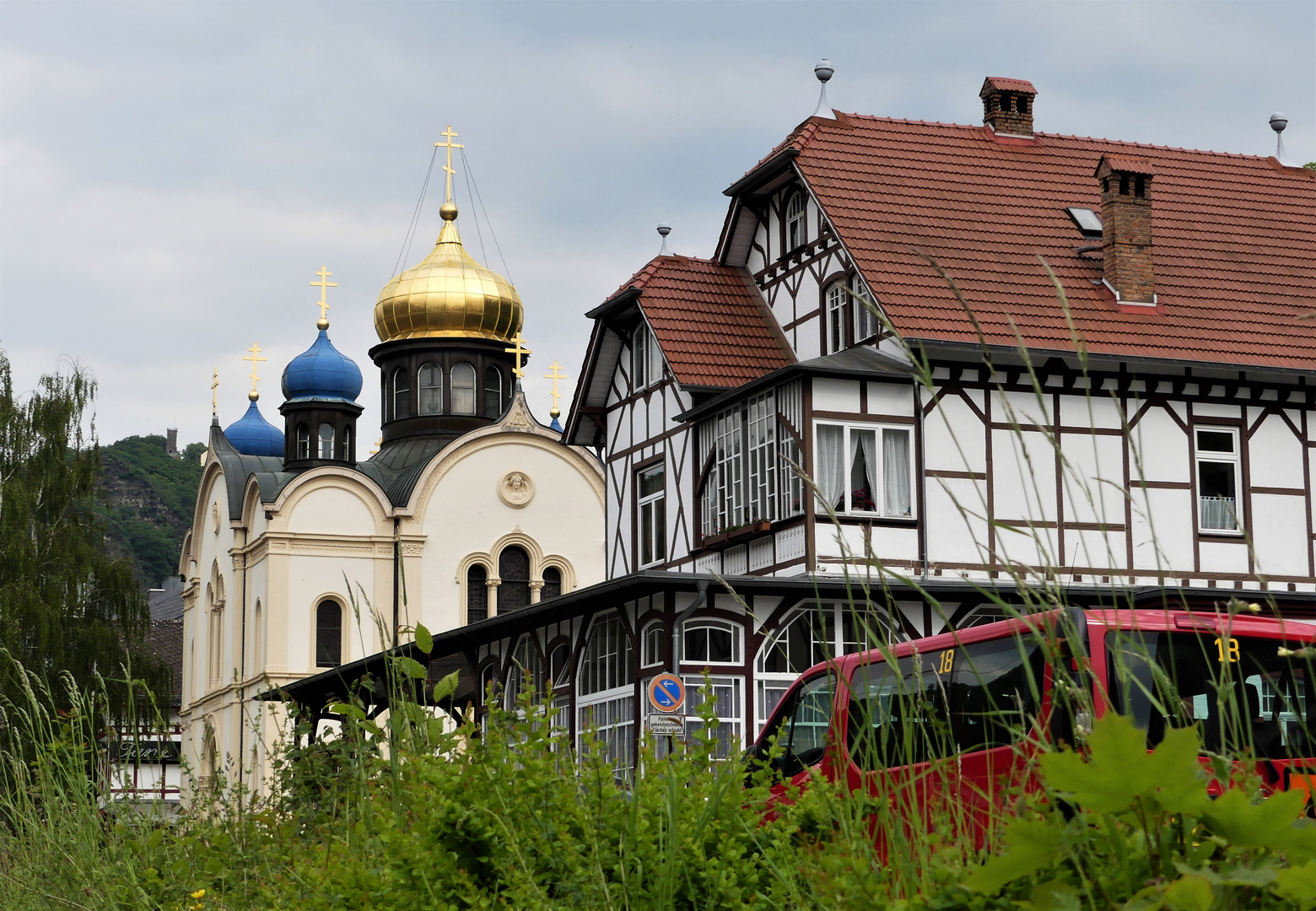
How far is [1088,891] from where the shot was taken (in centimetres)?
223

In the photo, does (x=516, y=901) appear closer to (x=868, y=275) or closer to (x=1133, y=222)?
(x=868, y=275)

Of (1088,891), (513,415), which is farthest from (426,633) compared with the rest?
(513,415)

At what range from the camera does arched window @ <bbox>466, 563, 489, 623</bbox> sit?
1769 inches

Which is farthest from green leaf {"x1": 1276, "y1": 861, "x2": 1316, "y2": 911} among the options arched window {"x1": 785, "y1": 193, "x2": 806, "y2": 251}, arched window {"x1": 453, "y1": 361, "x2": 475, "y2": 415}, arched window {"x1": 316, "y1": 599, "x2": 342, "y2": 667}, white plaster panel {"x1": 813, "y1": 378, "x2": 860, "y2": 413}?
arched window {"x1": 453, "y1": 361, "x2": 475, "y2": 415}

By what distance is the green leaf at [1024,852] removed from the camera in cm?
228

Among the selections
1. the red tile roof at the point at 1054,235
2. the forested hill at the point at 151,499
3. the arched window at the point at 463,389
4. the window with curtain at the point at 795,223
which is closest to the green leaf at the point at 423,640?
the red tile roof at the point at 1054,235

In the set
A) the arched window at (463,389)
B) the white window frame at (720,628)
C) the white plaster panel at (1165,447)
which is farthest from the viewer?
the arched window at (463,389)

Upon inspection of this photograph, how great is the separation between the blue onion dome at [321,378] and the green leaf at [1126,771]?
50.3 meters

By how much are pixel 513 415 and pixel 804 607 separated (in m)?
25.9

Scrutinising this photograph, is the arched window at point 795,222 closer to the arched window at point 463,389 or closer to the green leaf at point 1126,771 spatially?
the arched window at point 463,389

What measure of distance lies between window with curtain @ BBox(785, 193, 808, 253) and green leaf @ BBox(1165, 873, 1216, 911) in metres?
24.6

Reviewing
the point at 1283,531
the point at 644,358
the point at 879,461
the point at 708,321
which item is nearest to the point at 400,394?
the point at 644,358

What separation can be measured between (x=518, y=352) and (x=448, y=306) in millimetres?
2475

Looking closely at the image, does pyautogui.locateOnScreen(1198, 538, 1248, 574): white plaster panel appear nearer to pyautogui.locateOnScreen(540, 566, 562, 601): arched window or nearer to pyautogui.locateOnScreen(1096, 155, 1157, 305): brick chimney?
pyautogui.locateOnScreen(1096, 155, 1157, 305): brick chimney
